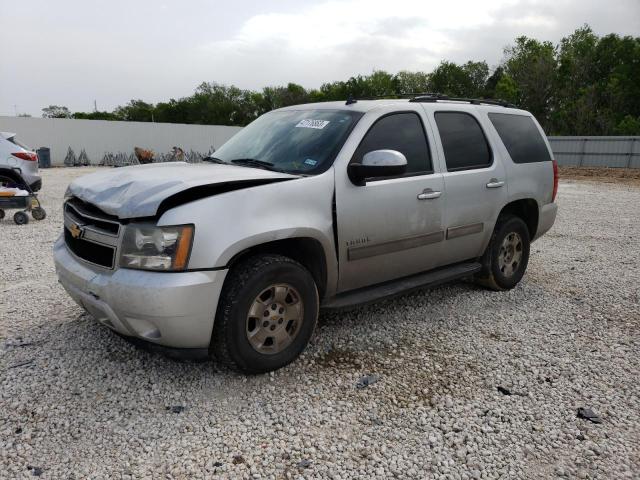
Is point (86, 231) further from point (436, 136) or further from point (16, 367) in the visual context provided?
point (436, 136)

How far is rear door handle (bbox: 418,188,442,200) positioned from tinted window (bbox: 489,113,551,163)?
135 cm

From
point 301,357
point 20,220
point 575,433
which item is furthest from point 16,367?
point 20,220

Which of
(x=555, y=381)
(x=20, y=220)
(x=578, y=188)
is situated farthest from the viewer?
(x=578, y=188)

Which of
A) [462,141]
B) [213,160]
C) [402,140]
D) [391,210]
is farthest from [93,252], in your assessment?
[462,141]

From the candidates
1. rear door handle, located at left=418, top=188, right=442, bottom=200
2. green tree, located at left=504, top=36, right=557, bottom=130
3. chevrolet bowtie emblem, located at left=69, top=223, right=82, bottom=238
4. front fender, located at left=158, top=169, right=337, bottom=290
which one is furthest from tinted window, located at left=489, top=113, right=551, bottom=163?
green tree, located at left=504, top=36, right=557, bottom=130

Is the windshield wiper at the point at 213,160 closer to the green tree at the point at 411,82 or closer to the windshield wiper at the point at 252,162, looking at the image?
the windshield wiper at the point at 252,162

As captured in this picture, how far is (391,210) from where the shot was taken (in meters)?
3.74

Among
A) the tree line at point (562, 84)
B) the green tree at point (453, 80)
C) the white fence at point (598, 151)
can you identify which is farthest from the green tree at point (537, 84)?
the white fence at point (598, 151)

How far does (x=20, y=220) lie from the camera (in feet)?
29.0

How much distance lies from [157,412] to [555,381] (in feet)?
8.58

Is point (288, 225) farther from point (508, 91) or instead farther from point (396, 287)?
point (508, 91)

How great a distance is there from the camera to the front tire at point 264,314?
3.00 m

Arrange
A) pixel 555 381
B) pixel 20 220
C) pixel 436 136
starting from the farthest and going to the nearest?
pixel 20 220 < pixel 436 136 < pixel 555 381

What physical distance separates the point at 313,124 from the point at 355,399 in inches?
84.2
